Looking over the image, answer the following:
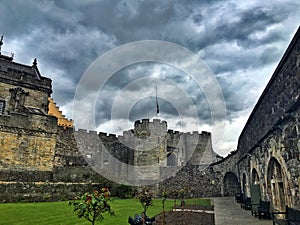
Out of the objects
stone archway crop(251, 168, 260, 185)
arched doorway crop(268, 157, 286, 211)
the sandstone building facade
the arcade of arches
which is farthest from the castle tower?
arched doorway crop(268, 157, 286, 211)

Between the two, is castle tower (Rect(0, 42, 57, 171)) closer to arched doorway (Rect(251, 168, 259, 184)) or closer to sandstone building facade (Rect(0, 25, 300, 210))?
sandstone building facade (Rect(0, 25, 300, 210))

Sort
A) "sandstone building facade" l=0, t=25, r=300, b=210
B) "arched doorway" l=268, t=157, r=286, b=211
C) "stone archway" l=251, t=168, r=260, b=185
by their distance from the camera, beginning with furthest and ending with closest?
"stone archway" l=251, t=168, r=260, b=185
"arched doorway" l=268, t=157, r=286, b=211
"sandstone building facade" l=0, t=25, r=300, b=210

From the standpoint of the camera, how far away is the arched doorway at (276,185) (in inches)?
381

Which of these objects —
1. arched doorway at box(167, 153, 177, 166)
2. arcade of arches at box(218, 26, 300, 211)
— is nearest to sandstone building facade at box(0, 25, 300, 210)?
arcade of arches at box(218, 26, 300, 211)

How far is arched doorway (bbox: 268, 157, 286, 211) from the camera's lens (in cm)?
969

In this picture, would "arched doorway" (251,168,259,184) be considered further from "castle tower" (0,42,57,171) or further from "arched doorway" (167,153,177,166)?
"arched doorway" (167,153,177,166)

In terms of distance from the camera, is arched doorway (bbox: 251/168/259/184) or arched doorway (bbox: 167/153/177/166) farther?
arched doorway (bbox: 167/153/177/166)

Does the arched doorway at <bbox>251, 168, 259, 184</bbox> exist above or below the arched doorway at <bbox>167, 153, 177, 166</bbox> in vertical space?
below

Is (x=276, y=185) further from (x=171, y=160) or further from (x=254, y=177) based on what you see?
(x=171, y=160)

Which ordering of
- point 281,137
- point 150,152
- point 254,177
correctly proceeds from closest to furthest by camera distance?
point 281,137 < point 254,177 < point 150,152

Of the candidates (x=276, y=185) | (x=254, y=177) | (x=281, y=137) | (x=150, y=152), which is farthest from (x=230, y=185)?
(x=281, y=137)

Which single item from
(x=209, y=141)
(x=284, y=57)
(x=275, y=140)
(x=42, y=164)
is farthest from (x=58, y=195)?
(x=209, y=141)

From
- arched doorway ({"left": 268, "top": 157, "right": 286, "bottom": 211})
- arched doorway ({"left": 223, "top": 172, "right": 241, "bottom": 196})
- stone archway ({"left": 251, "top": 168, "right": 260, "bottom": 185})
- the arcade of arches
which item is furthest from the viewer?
arched doorway ({"left": 223, "top": 172, "right": 241, "bottom": 196})

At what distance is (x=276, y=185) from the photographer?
32.4 feet
